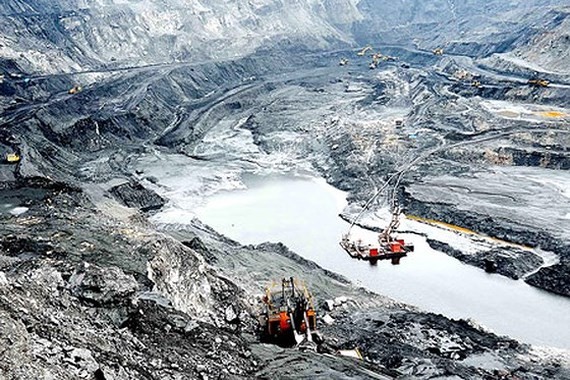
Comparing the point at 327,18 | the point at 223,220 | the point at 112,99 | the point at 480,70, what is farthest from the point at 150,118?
the point at 327,18

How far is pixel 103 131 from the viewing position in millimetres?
47188

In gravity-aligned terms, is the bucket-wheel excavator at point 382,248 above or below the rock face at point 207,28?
below

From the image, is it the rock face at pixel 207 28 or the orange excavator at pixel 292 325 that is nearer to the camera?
the orange excavator at pixel 292 325

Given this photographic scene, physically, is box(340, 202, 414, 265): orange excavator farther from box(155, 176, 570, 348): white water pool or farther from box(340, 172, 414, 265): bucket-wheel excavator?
box(155, 176, 570, 348): white water pool

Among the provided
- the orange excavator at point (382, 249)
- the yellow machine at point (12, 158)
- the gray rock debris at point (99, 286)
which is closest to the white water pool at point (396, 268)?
the orange excavator at point (382, 249)

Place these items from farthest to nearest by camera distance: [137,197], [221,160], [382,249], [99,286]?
[221,160]
[137,197]
[382,249]
[99,286]

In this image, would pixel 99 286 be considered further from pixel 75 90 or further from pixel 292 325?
pixel 75 90

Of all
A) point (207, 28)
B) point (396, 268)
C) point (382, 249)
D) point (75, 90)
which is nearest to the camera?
point (396, 268)

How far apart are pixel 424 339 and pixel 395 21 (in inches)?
4823

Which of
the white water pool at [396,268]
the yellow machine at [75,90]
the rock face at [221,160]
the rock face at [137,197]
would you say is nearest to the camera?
the rock face at [221,160]

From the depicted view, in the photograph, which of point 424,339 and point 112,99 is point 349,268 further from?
point 112,99

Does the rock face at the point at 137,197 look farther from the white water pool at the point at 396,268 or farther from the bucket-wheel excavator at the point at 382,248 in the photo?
the bucket-wheel excavator at the point at 382,248

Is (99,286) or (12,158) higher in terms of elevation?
(12,158)

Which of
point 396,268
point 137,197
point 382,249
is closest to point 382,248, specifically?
point 382,249
